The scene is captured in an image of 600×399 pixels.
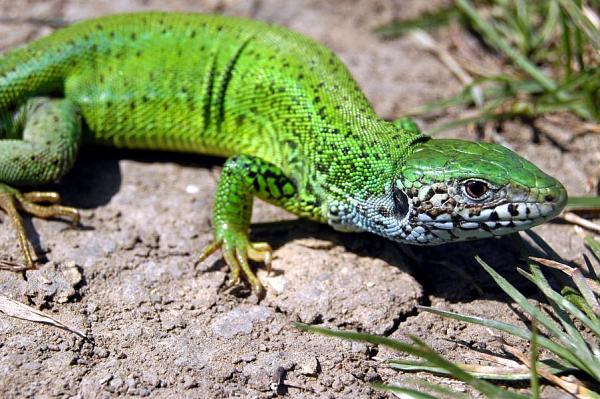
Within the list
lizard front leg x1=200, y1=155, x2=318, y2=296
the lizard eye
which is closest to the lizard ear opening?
the lizard eye

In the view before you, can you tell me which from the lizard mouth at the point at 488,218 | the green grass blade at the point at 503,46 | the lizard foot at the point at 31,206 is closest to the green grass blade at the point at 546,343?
the lizard mouth at the point at 488,218

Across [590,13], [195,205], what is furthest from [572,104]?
[195,205]

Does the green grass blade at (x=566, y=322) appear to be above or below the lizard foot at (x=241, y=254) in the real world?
above

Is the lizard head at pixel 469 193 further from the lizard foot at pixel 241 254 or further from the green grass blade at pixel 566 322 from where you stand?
the lizard foot at pixel 241 254

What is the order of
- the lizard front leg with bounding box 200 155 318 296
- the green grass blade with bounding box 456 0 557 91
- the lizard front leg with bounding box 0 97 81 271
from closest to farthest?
1. the lizard front leg with bounding box 200 155 318 296
2. the lizard front leg with bounding box 0 97 81 271
3. the green grass blade with bounding box 456 0 557 91

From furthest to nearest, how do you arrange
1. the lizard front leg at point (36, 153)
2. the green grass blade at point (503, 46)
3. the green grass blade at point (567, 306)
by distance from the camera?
the green grass blade at point (503, 46), the lizard front leg at point (36, 153), the green grass blade at point (567, 306)

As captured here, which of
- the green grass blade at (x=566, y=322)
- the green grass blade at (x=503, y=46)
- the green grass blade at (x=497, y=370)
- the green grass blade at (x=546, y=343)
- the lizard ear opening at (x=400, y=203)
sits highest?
the green grass blade at (x=503, y=46)

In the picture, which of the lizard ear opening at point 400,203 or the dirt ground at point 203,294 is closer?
the dirt ground at point 203,294

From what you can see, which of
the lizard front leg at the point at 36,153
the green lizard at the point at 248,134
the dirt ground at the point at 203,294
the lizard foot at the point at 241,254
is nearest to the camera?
the dirt ground at the point at 203,294

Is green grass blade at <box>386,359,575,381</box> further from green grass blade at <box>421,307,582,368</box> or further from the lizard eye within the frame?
the lizard eye
